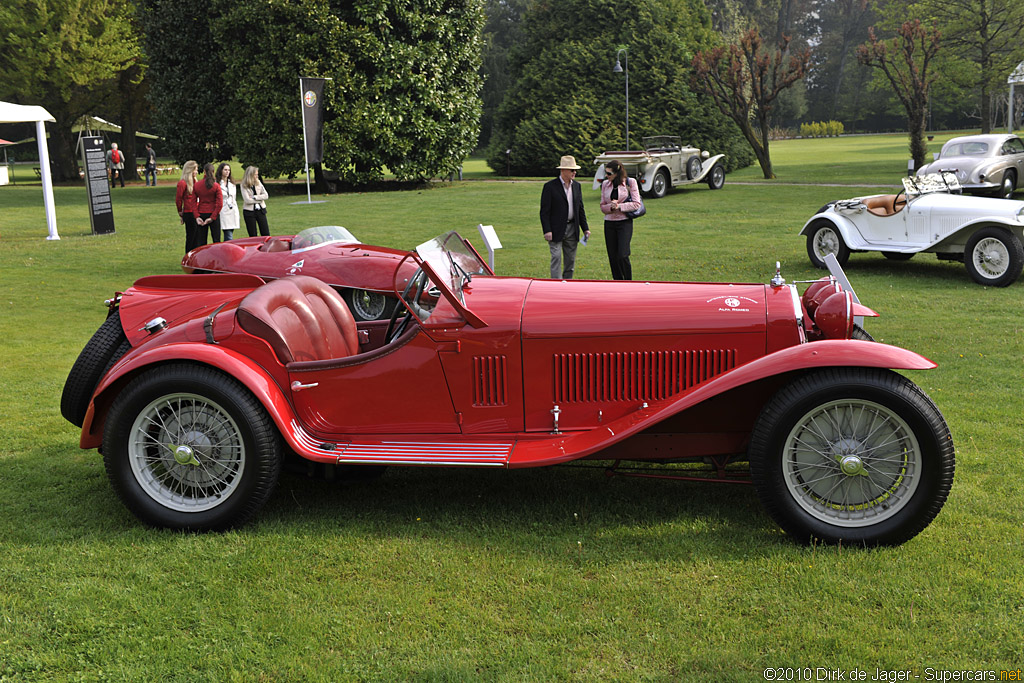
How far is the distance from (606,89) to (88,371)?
35.2 meters

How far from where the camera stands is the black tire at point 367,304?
930cm

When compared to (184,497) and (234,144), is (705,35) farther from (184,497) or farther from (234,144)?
(184,497)

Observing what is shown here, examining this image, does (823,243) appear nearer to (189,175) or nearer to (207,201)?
(207,201)

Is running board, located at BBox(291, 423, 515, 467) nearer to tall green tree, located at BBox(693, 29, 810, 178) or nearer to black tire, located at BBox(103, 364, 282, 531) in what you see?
black tire, located at BBox(103, 364, 282, 531)

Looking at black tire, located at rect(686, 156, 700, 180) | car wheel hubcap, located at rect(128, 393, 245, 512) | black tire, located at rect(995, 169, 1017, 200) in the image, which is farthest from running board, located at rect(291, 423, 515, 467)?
black tire, located at rect(686, 156, 700, 180)

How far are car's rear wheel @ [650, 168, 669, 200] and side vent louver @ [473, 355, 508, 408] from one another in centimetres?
2251

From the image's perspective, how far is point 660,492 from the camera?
16.6 feet

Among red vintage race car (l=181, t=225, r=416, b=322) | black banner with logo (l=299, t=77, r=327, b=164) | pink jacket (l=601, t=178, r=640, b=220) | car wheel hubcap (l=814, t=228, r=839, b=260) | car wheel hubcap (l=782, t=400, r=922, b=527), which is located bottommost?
car wheel hubcap (l=782, t=400, r=922, b=527)

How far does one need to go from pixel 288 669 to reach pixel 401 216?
19.6 metres

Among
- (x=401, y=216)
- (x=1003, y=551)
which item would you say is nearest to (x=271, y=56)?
(x=401, y=216)

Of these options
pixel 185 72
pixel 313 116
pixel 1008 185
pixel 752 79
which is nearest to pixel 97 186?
pixel 313 116

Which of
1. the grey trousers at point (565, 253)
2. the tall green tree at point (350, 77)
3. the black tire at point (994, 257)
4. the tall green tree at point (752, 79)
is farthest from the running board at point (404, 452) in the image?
the tall green tree at point (752, 79)

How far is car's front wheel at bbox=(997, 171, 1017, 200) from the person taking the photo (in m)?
22.3

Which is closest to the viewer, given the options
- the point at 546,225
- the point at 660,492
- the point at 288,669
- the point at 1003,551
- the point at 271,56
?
the point at 288,669
